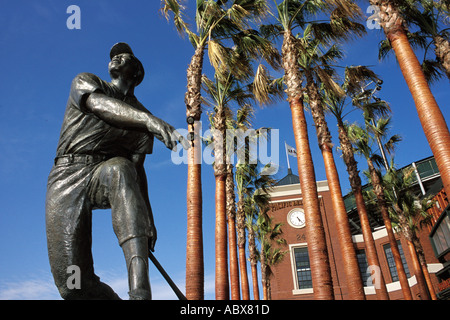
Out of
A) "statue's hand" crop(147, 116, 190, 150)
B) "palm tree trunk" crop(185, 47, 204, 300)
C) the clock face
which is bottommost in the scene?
"statue's hand" crop(147, 116, 190, 150)

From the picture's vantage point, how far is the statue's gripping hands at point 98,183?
206 centimetres

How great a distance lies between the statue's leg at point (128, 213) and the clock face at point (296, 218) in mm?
35015

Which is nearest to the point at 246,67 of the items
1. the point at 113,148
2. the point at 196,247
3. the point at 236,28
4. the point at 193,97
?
the point at 236,28

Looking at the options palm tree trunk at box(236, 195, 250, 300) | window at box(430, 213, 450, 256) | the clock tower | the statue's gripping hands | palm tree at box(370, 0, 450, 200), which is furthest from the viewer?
the clock tower

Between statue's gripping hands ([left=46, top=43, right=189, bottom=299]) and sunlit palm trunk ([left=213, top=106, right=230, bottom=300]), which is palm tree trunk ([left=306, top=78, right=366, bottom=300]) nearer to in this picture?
sunlit palm trunk ([left=213, top=106, right=230, bottom=300])

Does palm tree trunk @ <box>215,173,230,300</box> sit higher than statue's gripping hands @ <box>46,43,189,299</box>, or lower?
higher

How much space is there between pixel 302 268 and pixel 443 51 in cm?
2608

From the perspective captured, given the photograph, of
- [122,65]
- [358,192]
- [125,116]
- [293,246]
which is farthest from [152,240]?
[293,246]

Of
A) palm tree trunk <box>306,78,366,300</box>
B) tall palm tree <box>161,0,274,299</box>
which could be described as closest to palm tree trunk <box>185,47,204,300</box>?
tall palm tree <box>161,0,274,299</box>

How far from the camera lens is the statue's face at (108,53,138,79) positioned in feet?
8.70

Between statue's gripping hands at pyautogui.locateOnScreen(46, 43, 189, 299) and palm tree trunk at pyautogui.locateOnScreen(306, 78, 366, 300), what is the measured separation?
9.69 m

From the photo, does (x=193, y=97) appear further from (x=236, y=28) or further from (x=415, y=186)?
(x=415, y=186)

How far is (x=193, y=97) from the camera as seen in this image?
10234 millimetres
